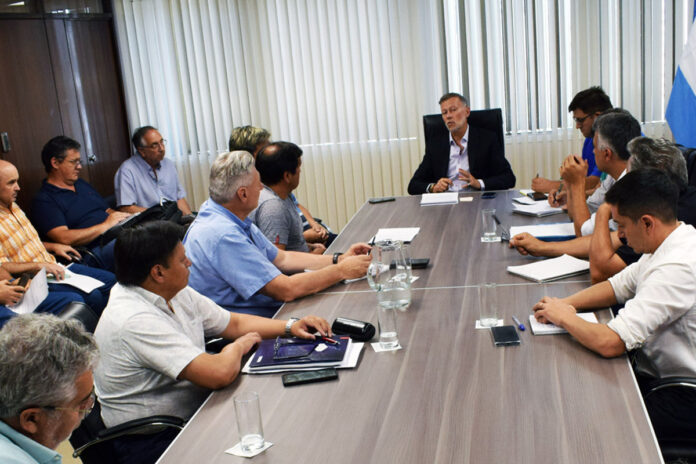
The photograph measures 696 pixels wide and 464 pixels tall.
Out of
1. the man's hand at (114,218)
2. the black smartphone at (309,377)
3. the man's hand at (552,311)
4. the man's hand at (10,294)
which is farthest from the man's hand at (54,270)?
the man's hand at (552,311)

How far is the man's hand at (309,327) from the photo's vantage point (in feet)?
7.41

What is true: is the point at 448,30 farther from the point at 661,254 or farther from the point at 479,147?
the point at 661,254

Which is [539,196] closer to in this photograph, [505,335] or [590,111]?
[590,111]

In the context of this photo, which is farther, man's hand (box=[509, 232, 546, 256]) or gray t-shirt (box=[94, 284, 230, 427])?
man's hand (box=[509, 232, 546, 256])

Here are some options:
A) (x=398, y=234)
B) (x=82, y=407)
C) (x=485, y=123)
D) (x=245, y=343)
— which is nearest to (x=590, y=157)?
(x=485, y=123)

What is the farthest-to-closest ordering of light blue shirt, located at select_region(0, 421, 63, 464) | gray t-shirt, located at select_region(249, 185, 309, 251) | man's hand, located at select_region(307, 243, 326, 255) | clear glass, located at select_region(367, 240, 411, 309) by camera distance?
1. man's hand, located at select_region(307, 243, 326, 255)
2. gray t-shirt, located at select_region(249, 185, 309, 251)
3. clear glass, located at select_region(367, 240, 411, 309)
4. light blue shirt, located at select_region(0, 421, 63, 464)

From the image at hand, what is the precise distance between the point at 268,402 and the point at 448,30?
4833 millimetres

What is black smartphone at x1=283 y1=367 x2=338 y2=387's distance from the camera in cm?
196

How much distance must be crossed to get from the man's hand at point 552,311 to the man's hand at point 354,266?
2.84 feet

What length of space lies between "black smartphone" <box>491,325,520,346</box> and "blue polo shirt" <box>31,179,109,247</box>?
3.61 m

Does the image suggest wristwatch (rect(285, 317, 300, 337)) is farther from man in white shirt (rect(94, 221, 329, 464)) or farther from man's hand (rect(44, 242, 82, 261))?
man's hand (rect(44, 242, 82, 261))

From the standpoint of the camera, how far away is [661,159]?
266 centimetres

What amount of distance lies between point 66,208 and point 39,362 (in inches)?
148

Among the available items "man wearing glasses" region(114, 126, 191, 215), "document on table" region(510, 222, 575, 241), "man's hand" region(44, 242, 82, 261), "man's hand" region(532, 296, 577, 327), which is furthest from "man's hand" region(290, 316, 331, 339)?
"man wearing glasses" region(114, 126, 191, 215)
